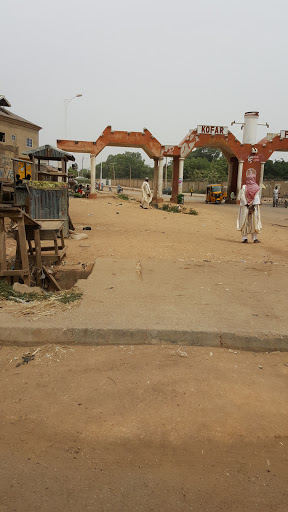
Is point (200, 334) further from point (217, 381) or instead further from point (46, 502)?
point (46, 502)

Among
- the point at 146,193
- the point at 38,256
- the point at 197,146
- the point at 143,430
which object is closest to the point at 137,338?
the point at 143,430

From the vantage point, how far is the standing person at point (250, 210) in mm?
9719

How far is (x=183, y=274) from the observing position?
5645 mm

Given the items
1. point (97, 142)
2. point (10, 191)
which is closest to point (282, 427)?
point (10, 191)

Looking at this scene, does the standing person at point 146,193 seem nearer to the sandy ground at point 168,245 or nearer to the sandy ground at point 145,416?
the sandy ground at point 168,245

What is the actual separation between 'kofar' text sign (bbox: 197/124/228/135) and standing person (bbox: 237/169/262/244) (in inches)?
693

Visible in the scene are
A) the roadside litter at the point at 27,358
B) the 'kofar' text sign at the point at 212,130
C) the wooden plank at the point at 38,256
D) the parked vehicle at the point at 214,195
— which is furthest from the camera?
the parked vehicle at the point at 214,195

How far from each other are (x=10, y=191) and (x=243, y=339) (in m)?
7.87

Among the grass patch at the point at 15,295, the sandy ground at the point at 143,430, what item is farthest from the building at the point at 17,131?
the sandy ground at the point at 143,430

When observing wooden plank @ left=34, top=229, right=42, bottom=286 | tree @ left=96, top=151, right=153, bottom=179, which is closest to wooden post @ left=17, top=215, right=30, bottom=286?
wooden plank @ left=34, top=229, right=42, bottom=286

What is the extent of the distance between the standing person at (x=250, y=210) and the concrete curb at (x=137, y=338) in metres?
6.83

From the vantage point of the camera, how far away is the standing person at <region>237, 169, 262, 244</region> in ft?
31.9

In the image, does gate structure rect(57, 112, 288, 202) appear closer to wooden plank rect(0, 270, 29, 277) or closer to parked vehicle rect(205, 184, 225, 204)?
parked vehicle rect(205, 184, 225, 204)

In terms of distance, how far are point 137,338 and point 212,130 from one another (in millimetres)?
25578
